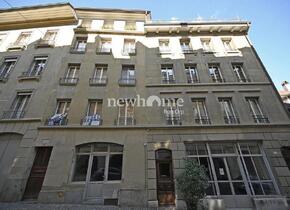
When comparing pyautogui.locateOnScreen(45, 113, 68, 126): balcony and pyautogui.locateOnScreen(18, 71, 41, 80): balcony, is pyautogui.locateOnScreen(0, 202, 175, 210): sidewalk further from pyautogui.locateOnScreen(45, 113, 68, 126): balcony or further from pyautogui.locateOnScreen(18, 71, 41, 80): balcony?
pyautogui.locateOnScreen(18, 71, 41, 80): balcony

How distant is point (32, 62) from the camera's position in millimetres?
13484

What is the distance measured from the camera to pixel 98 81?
41.4 ft

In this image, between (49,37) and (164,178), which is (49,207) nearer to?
(164,178)

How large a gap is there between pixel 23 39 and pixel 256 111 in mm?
20561

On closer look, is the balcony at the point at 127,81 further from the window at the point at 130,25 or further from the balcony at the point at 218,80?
the balcony at the point at 218,80

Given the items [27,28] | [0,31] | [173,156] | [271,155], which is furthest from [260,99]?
[0,31]

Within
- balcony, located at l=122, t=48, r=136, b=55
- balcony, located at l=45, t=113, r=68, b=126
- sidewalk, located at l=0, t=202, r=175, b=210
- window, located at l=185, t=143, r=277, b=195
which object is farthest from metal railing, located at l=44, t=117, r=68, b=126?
window, located at l=185, t=143, r=277, b=195

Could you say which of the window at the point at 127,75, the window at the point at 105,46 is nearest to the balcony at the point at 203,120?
the window at the point at 127,75

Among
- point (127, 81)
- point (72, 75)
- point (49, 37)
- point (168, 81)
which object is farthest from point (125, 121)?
point (49, 37)

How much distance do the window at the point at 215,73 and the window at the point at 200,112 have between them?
2254 mm

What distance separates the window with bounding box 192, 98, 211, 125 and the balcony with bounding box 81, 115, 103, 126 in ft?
21.2

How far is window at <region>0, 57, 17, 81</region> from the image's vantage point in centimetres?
1321

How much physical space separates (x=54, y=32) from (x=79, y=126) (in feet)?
34.4

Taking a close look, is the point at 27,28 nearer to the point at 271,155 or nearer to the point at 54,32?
the point at 54,32
